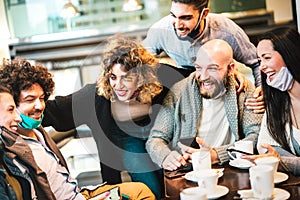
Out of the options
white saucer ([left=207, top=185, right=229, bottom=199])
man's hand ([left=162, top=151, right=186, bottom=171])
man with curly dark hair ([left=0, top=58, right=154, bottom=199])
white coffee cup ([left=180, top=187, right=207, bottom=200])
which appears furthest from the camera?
man's hand ([left=162, top=151, right=186, bottom=171])

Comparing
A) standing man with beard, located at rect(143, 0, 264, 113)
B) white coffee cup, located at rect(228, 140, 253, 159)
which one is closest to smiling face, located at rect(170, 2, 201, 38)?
standing man with beard, located at rect(143, 0, 264, 113)

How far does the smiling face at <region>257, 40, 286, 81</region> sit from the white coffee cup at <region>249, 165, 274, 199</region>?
49cm

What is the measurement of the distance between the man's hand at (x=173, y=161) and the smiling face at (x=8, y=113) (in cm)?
59

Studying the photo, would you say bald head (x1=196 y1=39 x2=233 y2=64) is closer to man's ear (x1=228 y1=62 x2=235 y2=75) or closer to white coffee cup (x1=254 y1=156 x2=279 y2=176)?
man's ear (x1=228 y1=62 x2=235 y2=75)

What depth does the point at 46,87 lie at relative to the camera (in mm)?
1806

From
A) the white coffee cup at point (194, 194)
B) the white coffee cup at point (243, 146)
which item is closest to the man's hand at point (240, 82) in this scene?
the white coffee cup at point (243, 146)

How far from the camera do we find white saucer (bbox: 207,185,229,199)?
1.57 metres

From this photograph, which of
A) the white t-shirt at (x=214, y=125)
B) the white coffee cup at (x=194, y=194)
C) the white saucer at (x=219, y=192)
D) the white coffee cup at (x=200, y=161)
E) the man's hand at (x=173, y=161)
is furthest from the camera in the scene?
the white t-shirt at (x=214, y=125)

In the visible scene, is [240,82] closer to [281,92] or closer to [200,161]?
[281,92]

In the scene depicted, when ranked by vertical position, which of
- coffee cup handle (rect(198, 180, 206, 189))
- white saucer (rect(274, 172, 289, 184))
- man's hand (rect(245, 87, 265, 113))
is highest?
man's hand (rect(245, 87, 265, 113))

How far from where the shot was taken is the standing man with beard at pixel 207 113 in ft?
6.41

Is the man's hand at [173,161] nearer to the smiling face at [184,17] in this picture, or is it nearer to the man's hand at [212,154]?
the man's hand at [212,154]

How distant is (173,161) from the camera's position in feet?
6.26

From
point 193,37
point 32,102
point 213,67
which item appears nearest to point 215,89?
point 213,67
